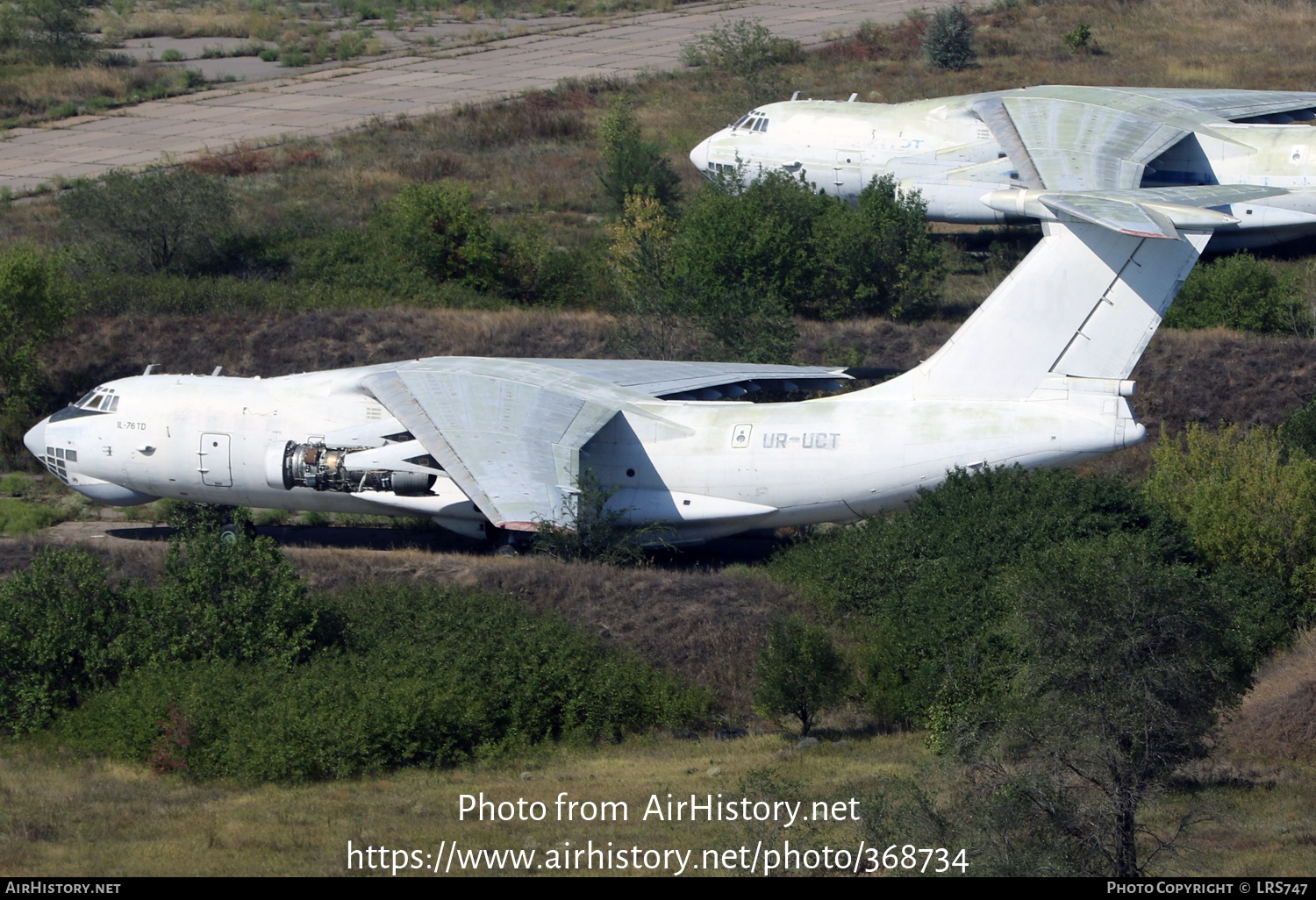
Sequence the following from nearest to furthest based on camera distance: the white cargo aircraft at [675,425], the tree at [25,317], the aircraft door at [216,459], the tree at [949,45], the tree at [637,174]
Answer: the white cargo aircraft at [675,425]
the aircraft door at [216,459]
the tree at [25,317]
the tree at [637,174]
the tree at [949,45]

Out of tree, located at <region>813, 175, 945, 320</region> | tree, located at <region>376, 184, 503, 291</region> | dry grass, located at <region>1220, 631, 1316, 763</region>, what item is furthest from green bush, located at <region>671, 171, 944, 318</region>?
dry grass, located at <region>1220, 631, 1316, 763</region>

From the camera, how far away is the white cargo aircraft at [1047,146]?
34844 mm

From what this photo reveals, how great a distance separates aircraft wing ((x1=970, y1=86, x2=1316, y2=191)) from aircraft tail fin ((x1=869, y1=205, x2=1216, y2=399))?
29.6ft

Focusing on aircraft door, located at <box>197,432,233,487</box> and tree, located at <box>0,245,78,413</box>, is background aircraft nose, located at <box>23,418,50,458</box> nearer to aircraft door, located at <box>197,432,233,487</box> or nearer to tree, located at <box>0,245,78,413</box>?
aircraft door, located at <box>197,432,233,487</box>

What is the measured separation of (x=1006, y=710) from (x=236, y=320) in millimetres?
25727

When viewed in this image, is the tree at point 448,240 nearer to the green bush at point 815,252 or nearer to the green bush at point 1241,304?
the green bush at point 815,252

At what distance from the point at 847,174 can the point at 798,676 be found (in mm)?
25428

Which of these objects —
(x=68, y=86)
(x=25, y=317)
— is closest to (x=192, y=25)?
(x=68, y=86)

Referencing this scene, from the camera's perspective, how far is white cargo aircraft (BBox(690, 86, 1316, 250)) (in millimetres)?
34844

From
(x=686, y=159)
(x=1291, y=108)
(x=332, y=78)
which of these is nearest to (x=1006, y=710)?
(x=1291, y=108)

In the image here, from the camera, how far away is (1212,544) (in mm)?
24125

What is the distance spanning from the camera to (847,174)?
42156mm

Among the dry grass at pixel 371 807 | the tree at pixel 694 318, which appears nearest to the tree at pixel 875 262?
the tree at pixel 694 318

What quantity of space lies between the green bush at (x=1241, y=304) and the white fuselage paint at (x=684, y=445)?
50.8ft
